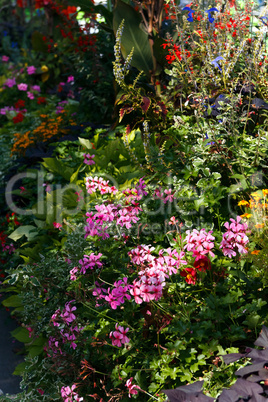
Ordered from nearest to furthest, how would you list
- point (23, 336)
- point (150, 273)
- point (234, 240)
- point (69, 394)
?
point (150, 273) < point (234, 240) < point (69, 394) < point (23, 336)

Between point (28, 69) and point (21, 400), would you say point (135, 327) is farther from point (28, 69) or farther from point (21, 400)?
point (28, 69)

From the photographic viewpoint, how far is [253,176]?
9.20 feet

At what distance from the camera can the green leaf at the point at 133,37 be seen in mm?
4113

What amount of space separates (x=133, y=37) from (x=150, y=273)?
293 cm

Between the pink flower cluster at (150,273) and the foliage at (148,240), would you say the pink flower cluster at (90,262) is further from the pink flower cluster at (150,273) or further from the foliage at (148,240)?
the pink flower cluster at (150,273)

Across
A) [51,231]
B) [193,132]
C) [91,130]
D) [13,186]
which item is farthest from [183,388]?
[91,130]

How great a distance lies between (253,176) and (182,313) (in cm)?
113

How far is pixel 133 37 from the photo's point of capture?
413 centimetres

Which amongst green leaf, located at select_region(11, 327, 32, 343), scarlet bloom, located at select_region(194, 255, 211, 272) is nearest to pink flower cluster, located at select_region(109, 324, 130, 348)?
scarlet bloom, located at select_region(194, 255, 211, 272)

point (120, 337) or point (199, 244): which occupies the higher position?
point (199, 244)

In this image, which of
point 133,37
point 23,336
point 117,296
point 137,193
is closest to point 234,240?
point 117,296

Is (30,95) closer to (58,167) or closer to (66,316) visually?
(58,167)

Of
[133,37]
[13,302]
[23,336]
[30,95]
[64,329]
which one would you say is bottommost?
[23,336]

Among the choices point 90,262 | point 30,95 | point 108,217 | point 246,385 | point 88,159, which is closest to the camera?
point 246,385
